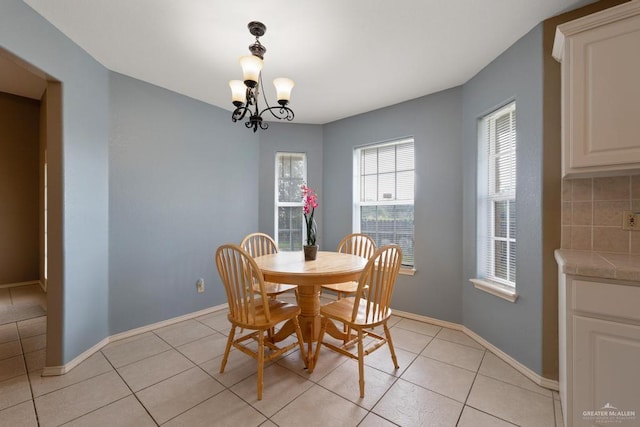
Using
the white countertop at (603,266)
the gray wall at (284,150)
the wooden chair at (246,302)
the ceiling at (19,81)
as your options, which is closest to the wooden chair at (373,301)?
the wooden chair at (246,302)

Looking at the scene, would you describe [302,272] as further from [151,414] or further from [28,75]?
[28,75]

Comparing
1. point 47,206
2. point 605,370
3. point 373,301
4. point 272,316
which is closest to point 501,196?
point 605,370

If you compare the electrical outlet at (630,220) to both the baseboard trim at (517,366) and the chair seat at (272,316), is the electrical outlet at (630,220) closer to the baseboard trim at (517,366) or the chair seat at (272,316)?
the baseboard trim at (517,366)

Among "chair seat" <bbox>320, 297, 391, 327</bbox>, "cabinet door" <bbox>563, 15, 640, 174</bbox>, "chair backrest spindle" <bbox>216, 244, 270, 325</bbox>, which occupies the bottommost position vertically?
"chair seat" <bbox>320, 297, 391, 327</bbox>

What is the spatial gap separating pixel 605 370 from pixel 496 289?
0.95m

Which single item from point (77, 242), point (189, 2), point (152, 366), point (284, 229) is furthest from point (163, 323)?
point (189, 2)

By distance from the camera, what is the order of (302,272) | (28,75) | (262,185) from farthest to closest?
1. (262,185)
2. (28,75)
3. (302,272)

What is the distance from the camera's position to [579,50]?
1.41 metres

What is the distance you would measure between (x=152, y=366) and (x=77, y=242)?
1153mm

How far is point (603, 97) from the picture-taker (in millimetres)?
1365

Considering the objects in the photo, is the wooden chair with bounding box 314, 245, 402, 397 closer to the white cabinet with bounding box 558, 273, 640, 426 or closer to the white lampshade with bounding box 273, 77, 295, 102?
the white cabinet with bounding box 558, 273, 640, 426

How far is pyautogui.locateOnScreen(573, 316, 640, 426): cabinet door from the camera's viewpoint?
1125mm

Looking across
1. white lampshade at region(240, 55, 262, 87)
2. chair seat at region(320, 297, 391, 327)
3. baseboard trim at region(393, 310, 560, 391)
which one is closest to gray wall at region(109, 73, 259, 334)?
white lampshade at region(240, 55, 262, 87)

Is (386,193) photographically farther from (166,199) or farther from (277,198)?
(166,199)
